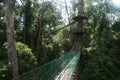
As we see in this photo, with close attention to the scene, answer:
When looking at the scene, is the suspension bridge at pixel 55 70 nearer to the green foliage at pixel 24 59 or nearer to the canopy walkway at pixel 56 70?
the canopy walkway at pixel 56 70

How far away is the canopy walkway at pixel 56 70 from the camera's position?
10.8 feet

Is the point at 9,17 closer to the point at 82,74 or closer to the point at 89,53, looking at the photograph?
the point at 82,74

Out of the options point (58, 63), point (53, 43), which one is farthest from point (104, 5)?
point (58, 63)

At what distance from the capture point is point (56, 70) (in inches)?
156

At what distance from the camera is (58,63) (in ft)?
13.6

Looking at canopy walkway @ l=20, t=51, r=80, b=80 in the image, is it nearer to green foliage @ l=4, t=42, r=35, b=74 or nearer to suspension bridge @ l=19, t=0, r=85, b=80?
suspension bridge @ l=19, t=0, r=85, b=80

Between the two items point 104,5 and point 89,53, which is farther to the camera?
point 104,5

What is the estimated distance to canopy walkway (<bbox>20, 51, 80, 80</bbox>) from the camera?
329 cm

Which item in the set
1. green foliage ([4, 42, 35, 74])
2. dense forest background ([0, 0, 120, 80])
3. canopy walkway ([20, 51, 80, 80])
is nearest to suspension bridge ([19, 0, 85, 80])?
canopy walkway ([20, 51, 80, 80])

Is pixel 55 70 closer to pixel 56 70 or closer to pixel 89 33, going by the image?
pixel 56 70

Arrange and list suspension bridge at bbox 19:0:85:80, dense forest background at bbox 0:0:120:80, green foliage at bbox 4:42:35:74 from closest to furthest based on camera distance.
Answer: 1. suspension bridge at bbox 19:0:85:80
2. green foliage at bbox 4:42:35:74
3. dense forest background at bbox 0:0:120:80

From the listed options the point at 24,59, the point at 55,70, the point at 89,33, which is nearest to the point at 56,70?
the point at 55,70

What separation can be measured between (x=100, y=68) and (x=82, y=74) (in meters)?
0.82

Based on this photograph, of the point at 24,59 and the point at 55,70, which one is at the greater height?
the point at 55,70
